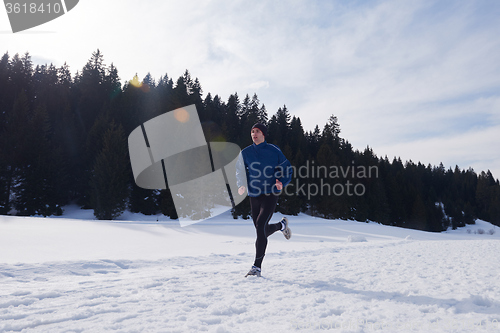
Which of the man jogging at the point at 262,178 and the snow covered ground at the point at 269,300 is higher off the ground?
the man jogging at the point at 262,178

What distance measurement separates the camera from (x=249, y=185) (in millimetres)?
4227

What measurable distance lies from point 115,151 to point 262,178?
31470 millimetres

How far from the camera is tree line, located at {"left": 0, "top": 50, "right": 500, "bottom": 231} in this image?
30.6 metres

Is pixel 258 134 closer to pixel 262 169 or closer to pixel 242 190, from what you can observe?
pixel 262 169

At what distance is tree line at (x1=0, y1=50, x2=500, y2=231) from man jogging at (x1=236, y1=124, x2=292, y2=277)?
1059 inches

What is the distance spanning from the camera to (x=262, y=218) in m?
4.06

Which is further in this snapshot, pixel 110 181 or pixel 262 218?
pixel 110 181

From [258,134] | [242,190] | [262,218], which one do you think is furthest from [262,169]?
[262,218]

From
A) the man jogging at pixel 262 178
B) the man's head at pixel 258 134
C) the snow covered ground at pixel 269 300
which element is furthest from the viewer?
the man's head at pixel 258 134

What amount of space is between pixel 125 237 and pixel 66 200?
104 feet

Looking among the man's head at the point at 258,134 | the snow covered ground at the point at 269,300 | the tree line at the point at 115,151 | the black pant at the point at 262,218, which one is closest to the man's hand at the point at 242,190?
the black pant at the point at 262,218

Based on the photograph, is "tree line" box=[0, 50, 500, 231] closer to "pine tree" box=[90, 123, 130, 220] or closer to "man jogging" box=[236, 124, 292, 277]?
"pine tree" box=[90, 123, 130, 220]

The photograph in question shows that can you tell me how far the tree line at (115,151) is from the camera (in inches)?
1207

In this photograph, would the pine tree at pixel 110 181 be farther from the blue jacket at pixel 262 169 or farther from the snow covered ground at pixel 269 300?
the blue jacket at pixel 262 169
